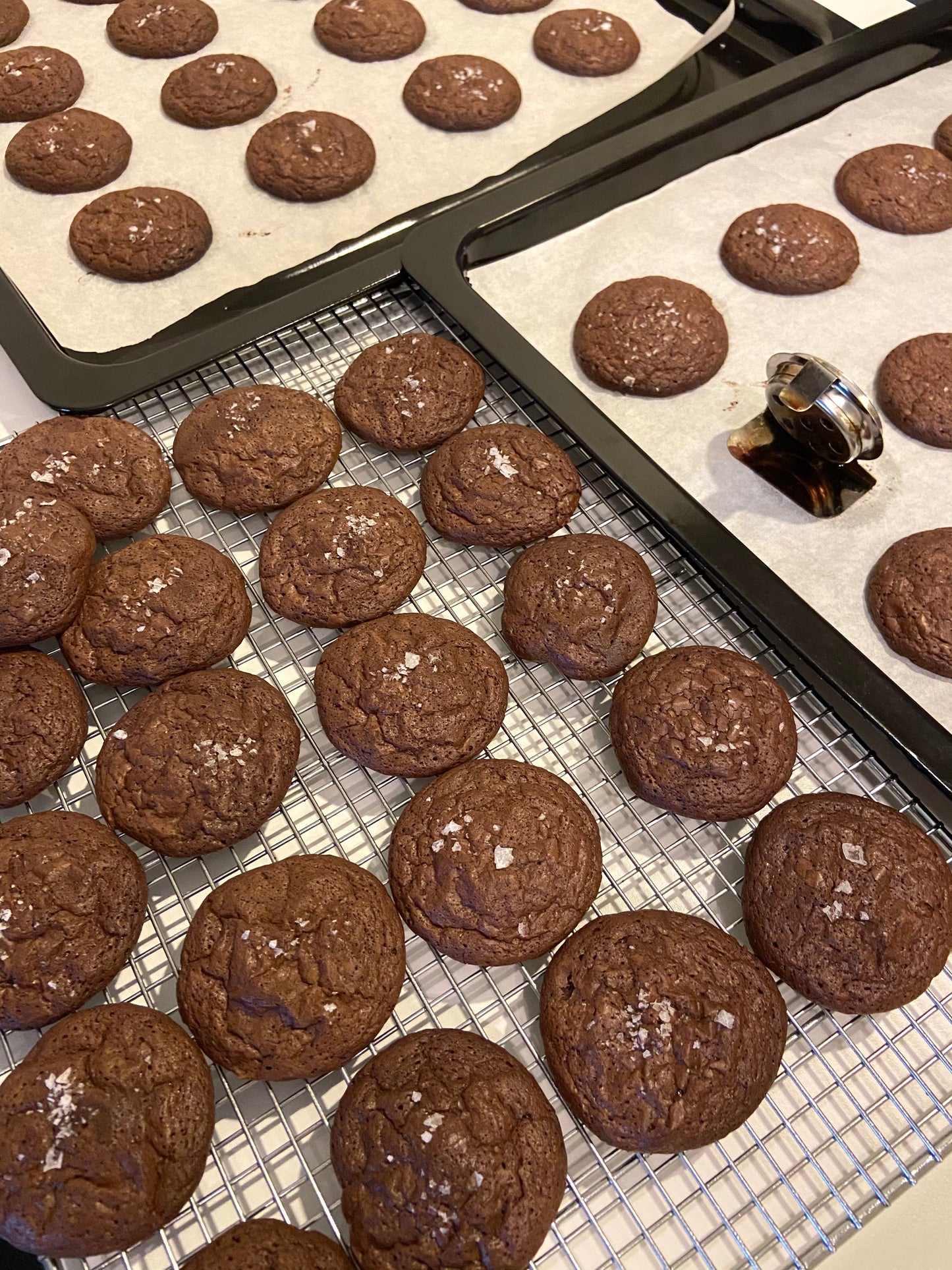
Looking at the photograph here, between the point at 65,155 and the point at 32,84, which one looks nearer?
the point at 65,155

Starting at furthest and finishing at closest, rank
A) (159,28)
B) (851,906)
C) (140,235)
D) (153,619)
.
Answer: (159,28) → (140,235) → (153,619) → (851,906)

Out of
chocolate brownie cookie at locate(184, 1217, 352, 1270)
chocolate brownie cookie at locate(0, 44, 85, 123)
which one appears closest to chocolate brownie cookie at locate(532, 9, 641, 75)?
chocolate brownie cookie at locate(0, 44, 85, 123)

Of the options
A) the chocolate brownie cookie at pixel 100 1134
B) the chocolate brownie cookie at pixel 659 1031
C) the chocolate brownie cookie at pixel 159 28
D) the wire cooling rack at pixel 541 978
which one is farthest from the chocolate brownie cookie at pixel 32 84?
the chocolate brownie cookie at pixel 659 1031

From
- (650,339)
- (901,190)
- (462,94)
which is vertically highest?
(901,190)

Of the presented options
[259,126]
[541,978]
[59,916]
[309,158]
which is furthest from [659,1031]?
[259,126]

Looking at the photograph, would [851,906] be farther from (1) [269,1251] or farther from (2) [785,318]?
(2) [785,318]

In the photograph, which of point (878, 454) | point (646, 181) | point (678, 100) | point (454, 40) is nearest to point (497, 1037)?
point (878, 454)
